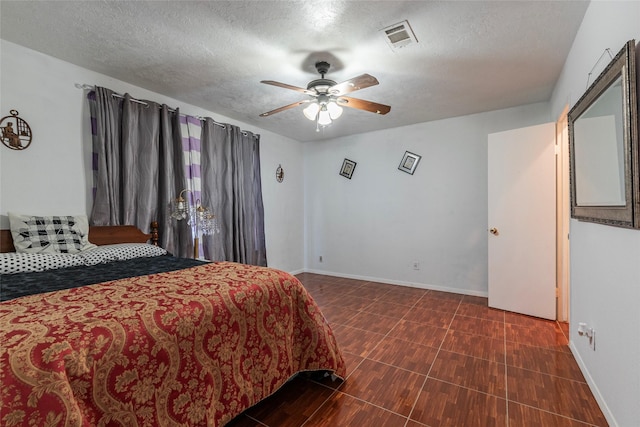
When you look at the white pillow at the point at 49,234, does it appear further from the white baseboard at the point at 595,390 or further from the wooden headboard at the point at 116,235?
the white baseboard at the point at 595,390

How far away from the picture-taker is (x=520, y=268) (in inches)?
120

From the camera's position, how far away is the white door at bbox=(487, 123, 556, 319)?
2883 millimetres

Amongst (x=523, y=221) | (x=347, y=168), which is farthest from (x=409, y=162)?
(x=523, y=221)

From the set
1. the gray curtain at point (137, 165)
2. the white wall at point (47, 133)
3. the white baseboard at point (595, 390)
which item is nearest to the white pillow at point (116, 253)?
the gray curtain at point (137, 165)

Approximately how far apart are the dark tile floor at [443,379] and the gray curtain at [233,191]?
1591 mm

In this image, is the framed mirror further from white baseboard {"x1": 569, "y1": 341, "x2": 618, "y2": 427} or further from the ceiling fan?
the ceiling fan

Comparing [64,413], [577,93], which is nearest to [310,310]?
[64,413]

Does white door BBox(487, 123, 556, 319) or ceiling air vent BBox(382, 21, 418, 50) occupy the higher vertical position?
ceiling air vent BBox(382, 21, 418, 50)

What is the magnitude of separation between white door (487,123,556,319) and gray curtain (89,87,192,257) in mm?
3471

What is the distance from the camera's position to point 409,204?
4.21 metres

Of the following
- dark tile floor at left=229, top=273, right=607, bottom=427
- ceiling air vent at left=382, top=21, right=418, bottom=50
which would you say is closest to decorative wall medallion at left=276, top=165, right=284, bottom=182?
dark tile floor at left=229, top=273, right=607, bottom=427

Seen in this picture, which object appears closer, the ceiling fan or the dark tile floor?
the dark tile floor

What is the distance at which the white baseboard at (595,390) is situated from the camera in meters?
1.46

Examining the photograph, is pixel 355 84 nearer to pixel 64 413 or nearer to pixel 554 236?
pixel 64 413
